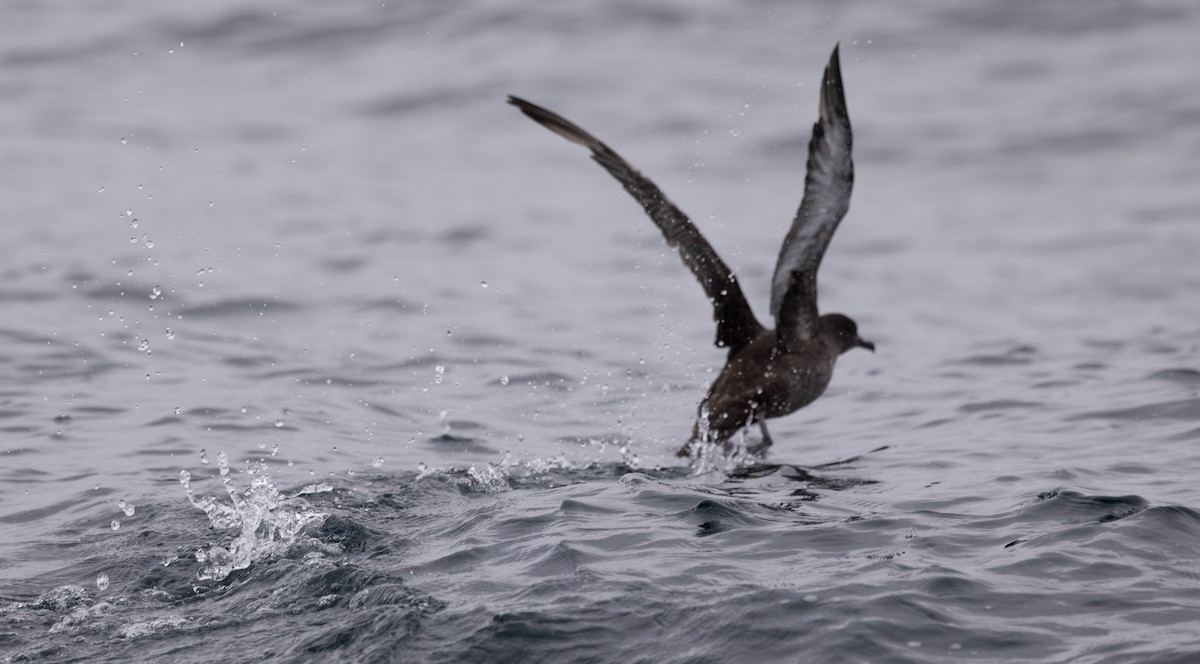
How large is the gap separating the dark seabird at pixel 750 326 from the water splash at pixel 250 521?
2.48 metres

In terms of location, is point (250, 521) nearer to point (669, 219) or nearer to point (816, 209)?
point (669, 219)

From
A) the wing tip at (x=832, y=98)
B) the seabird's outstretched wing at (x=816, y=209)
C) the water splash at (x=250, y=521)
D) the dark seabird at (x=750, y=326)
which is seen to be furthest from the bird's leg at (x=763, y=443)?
the water splash at (x=250, y=521)

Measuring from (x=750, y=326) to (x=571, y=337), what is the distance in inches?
122

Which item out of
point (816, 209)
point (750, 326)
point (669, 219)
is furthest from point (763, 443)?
point (816, 209)

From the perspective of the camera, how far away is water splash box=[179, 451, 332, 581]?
17.8 ft

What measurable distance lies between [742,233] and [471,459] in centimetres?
672

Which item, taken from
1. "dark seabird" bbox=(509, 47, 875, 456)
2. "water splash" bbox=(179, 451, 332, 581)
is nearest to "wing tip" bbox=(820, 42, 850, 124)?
"dark seabird" bbox=(509, 47, 875, 456)

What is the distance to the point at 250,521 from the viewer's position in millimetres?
5801

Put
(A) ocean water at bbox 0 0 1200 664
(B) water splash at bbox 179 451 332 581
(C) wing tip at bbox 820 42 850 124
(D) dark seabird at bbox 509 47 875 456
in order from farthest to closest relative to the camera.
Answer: (D) dark seabird at bbox 509 47 875 456 < (C) wing tip at bbox 820 42 850 124 < (B) water splash at bbox 179 451 332 581 < (A) ocean water at bbox 0 0 1200 664

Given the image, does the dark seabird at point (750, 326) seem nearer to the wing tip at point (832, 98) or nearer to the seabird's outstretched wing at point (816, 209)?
the seabird's outstretched wing at point (816, 209)

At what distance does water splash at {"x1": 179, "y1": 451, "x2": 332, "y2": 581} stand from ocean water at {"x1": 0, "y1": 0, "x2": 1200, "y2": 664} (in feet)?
0.10

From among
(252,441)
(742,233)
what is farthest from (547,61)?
(252,441)

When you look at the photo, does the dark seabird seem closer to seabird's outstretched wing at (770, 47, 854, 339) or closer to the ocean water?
seabird's outstretched wing at (770, 47, 854, 339)

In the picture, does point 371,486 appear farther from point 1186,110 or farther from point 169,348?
point 1186,110
